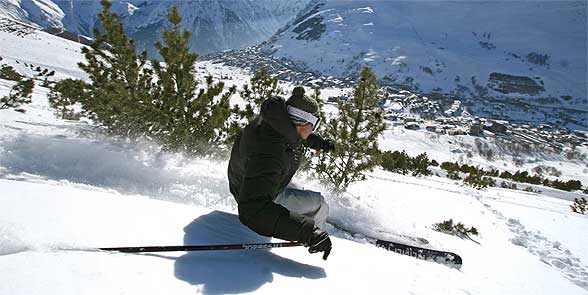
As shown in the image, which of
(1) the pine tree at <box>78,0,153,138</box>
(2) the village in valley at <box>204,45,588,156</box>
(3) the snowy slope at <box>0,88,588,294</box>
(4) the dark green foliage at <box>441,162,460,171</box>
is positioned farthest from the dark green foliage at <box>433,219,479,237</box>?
(2) the village in valley at <box>204,45,588,156</box>

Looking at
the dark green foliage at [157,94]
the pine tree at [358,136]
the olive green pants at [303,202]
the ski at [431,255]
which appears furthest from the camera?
the pine tree at [358,136]

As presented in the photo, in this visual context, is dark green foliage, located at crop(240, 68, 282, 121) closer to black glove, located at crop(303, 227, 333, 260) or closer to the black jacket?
the black jacket

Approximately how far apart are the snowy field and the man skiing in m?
0.25

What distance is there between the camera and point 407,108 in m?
106

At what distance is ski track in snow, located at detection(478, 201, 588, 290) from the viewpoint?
16.5ft

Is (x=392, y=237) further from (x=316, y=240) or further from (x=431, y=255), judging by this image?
(x=316, y=240)

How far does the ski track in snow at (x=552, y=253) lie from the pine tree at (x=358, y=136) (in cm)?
297

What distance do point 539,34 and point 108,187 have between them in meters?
248

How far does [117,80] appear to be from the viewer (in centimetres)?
609

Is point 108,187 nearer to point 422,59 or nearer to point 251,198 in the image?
point 251,198

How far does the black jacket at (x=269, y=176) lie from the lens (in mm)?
2148

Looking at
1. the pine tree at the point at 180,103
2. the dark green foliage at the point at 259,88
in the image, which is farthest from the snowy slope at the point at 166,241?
the dark green foliage at the point at 259,88

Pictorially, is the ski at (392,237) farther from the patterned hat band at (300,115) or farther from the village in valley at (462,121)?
the village in valley at (462,121)

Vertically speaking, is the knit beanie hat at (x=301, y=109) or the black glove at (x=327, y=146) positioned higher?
the knit beanie hat at (x=301, y=109)
